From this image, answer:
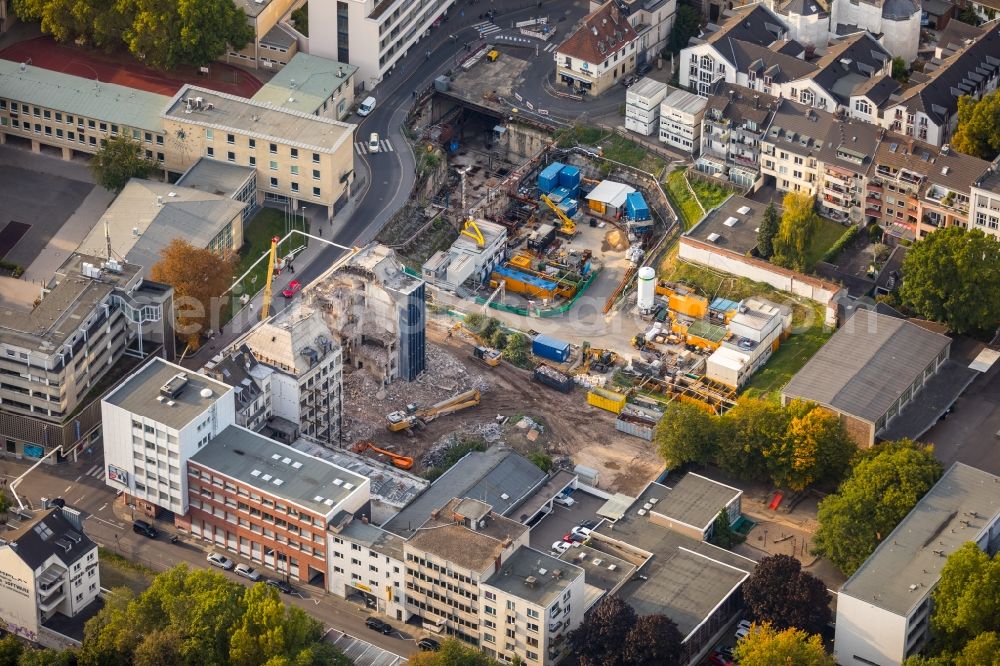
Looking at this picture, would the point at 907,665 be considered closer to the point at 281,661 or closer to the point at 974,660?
the point at 974,660

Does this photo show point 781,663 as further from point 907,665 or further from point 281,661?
point 281,661

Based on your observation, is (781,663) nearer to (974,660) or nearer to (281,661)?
(974,660)

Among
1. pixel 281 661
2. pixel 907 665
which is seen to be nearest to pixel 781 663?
A: pixel 907 665

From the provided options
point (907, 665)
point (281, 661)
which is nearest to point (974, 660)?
point (907, 665)
